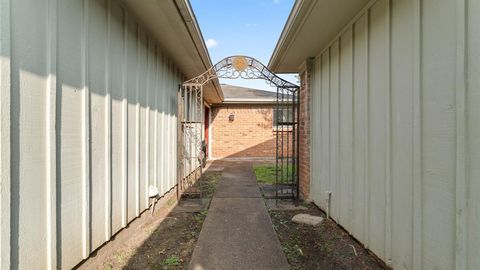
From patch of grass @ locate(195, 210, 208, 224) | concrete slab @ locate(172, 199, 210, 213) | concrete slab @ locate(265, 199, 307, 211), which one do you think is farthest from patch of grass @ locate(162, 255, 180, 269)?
concrete slab @ locate(265, 199, 307, 211)

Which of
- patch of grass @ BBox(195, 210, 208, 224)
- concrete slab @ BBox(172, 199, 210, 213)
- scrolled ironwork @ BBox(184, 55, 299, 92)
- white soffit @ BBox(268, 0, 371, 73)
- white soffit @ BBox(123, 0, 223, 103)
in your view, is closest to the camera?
white soffit @ BBox(268, 0, 371, 73)

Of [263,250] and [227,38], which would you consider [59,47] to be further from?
[227,38]

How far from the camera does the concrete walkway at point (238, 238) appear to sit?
3.19m

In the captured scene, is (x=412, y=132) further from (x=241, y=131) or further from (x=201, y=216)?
(x=241, y=131)

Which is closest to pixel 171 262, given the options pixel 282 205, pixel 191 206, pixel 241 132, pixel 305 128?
pixel 191 206

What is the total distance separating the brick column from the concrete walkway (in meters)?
1.01

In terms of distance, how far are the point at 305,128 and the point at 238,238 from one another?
2979mm

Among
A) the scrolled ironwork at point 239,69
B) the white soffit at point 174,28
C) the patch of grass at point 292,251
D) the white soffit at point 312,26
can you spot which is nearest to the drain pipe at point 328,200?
the patch of grass at point 292,251

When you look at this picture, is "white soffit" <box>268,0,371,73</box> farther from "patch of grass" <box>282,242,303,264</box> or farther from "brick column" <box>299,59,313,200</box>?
"patch of grass" <box>282,242,303,264</box>

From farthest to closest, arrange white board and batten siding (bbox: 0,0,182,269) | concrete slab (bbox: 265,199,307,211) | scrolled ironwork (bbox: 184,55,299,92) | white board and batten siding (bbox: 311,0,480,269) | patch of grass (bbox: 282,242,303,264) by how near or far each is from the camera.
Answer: scrolled ironwork (bbox: 184,55,299,92) < concrete slab (bbox: 265,199,307,211) < patch of grass (bbox: 282,242,303,264) < white board and batten siding (bbox: 311,0,480,269) < white board and batten siding (bbox: 0,0,182,269)

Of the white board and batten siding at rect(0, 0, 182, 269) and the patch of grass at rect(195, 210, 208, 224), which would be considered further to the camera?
the patch of grass at rect(195, 210, 208, 224)

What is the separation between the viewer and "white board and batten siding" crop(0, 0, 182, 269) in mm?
1854

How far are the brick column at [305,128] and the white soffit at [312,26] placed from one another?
38 cm

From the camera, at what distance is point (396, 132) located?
285cm
